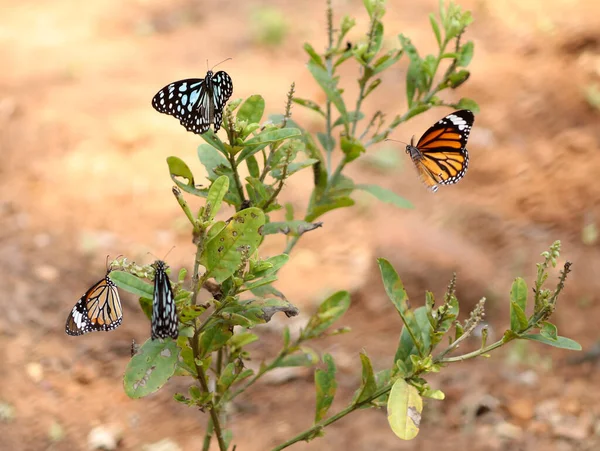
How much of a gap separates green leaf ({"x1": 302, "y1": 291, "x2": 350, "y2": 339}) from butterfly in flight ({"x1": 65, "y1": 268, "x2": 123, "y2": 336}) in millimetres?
501

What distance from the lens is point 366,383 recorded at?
1.55 m

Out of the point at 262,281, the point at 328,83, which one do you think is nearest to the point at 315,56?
the point at 328,83

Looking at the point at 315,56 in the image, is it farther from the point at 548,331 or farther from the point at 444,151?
the point at 548,331

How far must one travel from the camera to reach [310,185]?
4504 millimetres

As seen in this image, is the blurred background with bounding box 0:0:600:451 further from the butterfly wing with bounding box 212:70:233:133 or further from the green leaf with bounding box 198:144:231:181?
the butterfly wing with bounding box 212:70:233:133

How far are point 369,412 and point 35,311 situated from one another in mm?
1548

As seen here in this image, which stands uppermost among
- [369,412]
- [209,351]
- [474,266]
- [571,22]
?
[571,22]

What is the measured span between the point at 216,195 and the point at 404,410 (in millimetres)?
541

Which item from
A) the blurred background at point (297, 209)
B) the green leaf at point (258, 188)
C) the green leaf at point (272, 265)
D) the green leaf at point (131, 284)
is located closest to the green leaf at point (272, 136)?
the green leaf at point (258, 188)

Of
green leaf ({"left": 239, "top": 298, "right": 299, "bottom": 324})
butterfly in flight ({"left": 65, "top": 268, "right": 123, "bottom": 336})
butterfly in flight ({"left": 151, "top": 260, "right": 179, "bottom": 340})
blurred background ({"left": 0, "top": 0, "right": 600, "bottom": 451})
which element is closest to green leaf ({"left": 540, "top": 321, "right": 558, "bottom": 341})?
green leaf ({"left": 239, "top": 298, "right": 299, "bottom": 324})

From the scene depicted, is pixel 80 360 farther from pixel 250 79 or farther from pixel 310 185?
pixel 250 79

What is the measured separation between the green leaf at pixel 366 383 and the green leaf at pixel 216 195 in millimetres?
452

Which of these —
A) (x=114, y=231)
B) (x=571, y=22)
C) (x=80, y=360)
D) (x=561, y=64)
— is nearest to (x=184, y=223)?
(x=114, y=231)

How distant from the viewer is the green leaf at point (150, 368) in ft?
4.21
